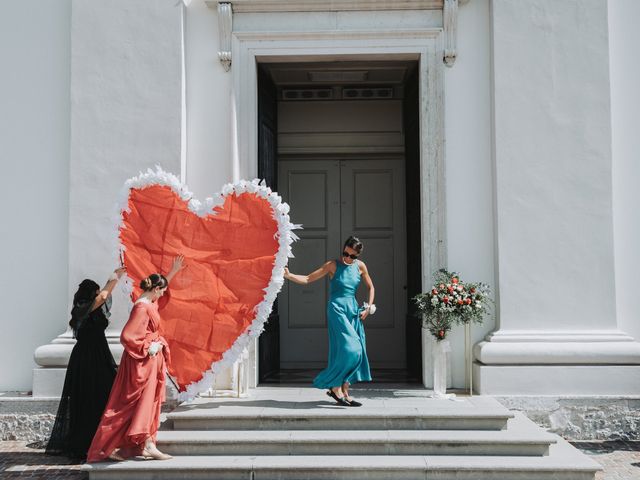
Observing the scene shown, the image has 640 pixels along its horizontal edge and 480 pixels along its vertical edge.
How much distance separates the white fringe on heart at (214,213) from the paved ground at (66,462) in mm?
1253

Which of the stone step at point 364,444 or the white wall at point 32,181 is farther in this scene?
the white wall at point 32,181

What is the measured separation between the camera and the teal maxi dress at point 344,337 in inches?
287

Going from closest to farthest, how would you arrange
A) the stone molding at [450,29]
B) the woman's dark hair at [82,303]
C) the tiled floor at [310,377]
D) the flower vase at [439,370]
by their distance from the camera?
the woman's dark hair at [82,303] → the flower vase at [439,370] → the stone molding at [450,29] → the tiled floor at [310,377]

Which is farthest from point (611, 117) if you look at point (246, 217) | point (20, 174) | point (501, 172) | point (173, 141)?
point (20, 174)

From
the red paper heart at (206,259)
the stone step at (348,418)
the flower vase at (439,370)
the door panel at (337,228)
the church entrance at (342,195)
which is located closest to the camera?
the stone step at (348,418)

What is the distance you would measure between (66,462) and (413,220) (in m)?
4.76

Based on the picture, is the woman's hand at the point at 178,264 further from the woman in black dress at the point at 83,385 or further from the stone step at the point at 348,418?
the stone step at the point at 348,418

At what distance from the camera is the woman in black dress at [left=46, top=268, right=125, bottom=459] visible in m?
7.10

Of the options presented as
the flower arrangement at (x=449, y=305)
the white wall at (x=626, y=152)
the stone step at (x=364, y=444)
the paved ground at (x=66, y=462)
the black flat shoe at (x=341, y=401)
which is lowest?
the paved ground at (x=66, y=462)

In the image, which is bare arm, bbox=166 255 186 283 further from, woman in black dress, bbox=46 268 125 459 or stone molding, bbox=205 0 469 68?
stone molding, bbox=205 0 469 68

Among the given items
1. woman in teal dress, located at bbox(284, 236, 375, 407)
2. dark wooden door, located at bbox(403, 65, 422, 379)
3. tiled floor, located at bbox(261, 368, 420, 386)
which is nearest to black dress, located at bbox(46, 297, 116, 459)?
woman in teal dress, located at bbox(284, 236, 375, 407)

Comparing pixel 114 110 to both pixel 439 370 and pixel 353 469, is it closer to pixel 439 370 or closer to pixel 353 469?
pixel 439 370

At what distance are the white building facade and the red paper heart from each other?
94 cm

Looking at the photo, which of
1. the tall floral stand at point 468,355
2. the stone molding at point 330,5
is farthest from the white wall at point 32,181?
the tall floral stand at point 468,355
